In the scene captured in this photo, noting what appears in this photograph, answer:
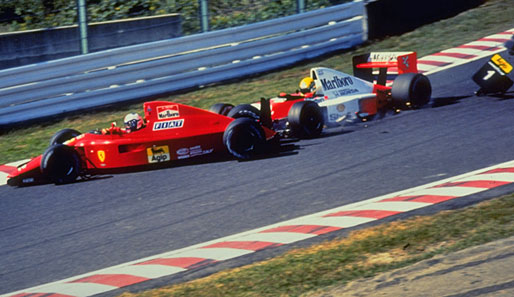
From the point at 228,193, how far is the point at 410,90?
12.1ft

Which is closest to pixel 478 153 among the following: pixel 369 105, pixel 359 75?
pixel 369 105

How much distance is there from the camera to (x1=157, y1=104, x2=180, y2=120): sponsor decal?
9719mm

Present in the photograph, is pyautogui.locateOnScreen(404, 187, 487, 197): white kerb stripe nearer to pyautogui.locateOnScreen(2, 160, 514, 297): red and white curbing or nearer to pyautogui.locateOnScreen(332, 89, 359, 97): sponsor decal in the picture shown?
pyautogui.locateOnScreen(2, 160, 514, 297): red and white curbing

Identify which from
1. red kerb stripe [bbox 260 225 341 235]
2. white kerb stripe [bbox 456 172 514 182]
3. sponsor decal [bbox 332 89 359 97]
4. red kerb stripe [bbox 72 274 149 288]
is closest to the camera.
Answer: red kerb stripe [bbox 72 274 149 288]

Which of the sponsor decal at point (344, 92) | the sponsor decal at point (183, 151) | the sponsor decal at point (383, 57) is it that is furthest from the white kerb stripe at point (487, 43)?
the sponsor decal at point (183, 151)

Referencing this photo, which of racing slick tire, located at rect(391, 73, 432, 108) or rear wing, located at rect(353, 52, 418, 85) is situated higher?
rear wing, located at rect(353, 52, 418, 85)

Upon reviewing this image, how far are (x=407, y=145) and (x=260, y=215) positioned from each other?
9.04ft

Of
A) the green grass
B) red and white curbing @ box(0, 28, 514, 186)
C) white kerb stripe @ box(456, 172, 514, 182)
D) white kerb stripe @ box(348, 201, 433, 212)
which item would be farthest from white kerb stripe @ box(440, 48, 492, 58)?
white kerb stripe @ box(348, 201, 433, 212)

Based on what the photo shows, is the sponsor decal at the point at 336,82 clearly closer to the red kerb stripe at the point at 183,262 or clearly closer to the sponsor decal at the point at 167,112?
the sponsor decal at the point at 167,112

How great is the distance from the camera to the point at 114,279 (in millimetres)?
6621

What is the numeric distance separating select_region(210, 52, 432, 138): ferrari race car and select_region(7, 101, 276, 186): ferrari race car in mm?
708

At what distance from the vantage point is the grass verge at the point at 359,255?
5953 millimetres

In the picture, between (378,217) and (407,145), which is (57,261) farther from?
(407,145)

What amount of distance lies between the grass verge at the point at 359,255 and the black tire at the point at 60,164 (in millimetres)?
3565
